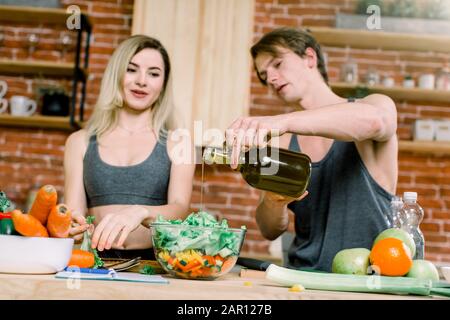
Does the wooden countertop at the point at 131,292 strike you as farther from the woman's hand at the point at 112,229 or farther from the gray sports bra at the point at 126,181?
the gray sports bra at the point at 126,181

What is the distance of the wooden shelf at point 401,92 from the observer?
2984mm

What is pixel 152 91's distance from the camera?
166 cm

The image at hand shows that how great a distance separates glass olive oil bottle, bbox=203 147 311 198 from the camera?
1.10 m

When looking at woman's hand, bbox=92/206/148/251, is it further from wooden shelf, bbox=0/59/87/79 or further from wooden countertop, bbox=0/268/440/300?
wooden shelf, bbox=0/59/87/79

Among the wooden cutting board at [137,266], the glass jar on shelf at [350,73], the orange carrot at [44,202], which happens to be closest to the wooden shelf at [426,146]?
the glass jar on shelf at [350,73]

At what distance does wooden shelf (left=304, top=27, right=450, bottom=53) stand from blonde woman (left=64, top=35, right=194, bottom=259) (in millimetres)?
1511

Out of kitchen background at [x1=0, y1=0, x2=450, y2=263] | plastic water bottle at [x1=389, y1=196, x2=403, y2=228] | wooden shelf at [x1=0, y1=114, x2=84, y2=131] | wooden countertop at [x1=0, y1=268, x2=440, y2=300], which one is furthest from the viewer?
kitchen background at [x1=0, y1=0, x2=450, y2=263]

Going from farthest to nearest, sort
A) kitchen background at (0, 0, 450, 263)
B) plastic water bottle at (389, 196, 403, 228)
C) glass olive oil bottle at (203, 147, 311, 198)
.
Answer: kitchen background at (0, 0, 450, 263) < plastic water bottle at (389, 196, 403, 228) < glass olive oil bottle at (203, 147, 311, 198)

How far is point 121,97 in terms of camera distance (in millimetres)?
1694

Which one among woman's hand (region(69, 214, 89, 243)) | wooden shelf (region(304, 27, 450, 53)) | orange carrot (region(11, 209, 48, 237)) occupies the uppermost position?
wooden shelf (region(304, 27, 450, 53))

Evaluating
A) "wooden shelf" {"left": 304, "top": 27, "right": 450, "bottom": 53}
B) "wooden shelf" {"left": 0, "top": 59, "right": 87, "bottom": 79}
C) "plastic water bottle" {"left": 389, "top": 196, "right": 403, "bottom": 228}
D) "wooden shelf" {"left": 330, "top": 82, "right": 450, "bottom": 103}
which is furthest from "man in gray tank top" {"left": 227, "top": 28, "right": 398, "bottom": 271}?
"wooden shelf" {"left": 0, "top": 59, "right": 87, "bottom": 79}

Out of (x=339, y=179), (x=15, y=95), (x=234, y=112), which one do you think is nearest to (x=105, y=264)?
(x=339, y=179)

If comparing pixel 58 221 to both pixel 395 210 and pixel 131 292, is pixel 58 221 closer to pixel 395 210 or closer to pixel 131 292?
pixel 131 292

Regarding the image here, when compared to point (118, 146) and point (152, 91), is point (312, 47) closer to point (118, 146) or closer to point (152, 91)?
point (152, 91)
